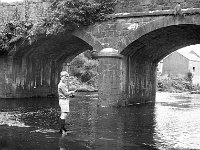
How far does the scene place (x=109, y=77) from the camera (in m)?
15.5

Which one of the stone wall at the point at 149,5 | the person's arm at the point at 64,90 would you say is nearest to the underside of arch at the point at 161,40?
the stone wall at the point at 149,5

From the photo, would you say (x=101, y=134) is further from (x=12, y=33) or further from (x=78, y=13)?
(x=12, y=33)

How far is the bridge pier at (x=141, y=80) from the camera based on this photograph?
1773cm

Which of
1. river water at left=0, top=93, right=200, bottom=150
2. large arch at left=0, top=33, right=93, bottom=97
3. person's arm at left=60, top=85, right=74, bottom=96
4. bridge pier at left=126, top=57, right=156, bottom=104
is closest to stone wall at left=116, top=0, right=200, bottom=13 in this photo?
bridge pier at left=126, top=57, right=156, bottom=104

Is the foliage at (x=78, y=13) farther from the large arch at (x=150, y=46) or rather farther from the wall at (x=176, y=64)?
the wall at (x=176, y=64)

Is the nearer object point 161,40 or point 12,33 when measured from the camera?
point 161,40

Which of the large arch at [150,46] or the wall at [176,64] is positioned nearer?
the large arch at [150,46]

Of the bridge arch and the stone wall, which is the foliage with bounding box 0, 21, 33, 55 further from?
the bridge arch

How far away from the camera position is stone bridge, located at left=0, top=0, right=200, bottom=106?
14844 mm

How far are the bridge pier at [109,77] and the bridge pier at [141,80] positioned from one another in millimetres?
1658

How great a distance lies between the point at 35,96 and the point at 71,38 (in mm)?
5392

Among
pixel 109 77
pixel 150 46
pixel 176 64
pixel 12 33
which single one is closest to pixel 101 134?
pixel 109 77

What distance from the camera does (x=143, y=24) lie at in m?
15.1

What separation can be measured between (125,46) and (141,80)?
4695mm
